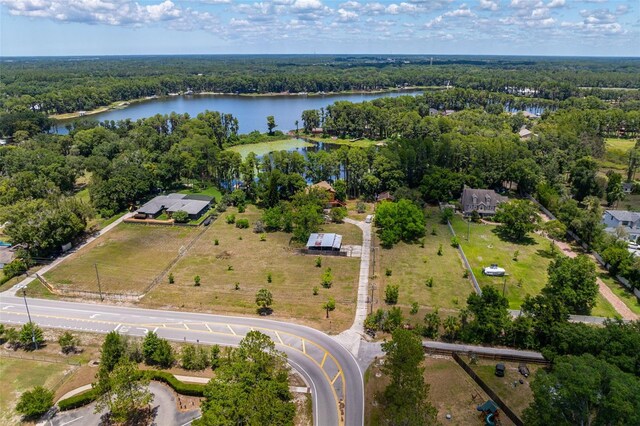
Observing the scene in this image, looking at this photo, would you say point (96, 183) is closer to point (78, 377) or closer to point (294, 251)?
point (294, 251)

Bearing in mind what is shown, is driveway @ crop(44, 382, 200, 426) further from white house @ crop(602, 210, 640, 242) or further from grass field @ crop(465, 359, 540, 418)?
white house @ crop(602, 210, 640, 242)

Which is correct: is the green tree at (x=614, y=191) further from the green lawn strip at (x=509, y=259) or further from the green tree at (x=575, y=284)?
the green tree at (x=575, y=284)

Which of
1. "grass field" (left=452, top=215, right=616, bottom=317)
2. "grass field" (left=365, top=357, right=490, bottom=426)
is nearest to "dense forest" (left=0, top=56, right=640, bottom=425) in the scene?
"grass field" (left=452, top=215, right=616, bottom=317)

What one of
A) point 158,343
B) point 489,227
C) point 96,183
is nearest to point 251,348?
point 158,343

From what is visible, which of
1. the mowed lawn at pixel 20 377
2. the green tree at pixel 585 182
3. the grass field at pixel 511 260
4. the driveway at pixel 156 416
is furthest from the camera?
the green tree at pixel 585 182

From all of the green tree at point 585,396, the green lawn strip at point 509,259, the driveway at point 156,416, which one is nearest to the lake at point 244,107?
the green lawn strip at point 509,259

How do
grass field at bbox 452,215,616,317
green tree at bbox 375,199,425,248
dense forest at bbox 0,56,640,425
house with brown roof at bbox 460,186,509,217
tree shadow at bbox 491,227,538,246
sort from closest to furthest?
dense forest at bbox 0,56,640,425 < grass field at bbox 452,215,616,317 < green tree at bbox 375,199,425,248 < tree shadow at bbox 491,227,538,246 < house with brown roof at bbox 460,186,509,217

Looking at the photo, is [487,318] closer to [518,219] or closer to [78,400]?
[518,219]
